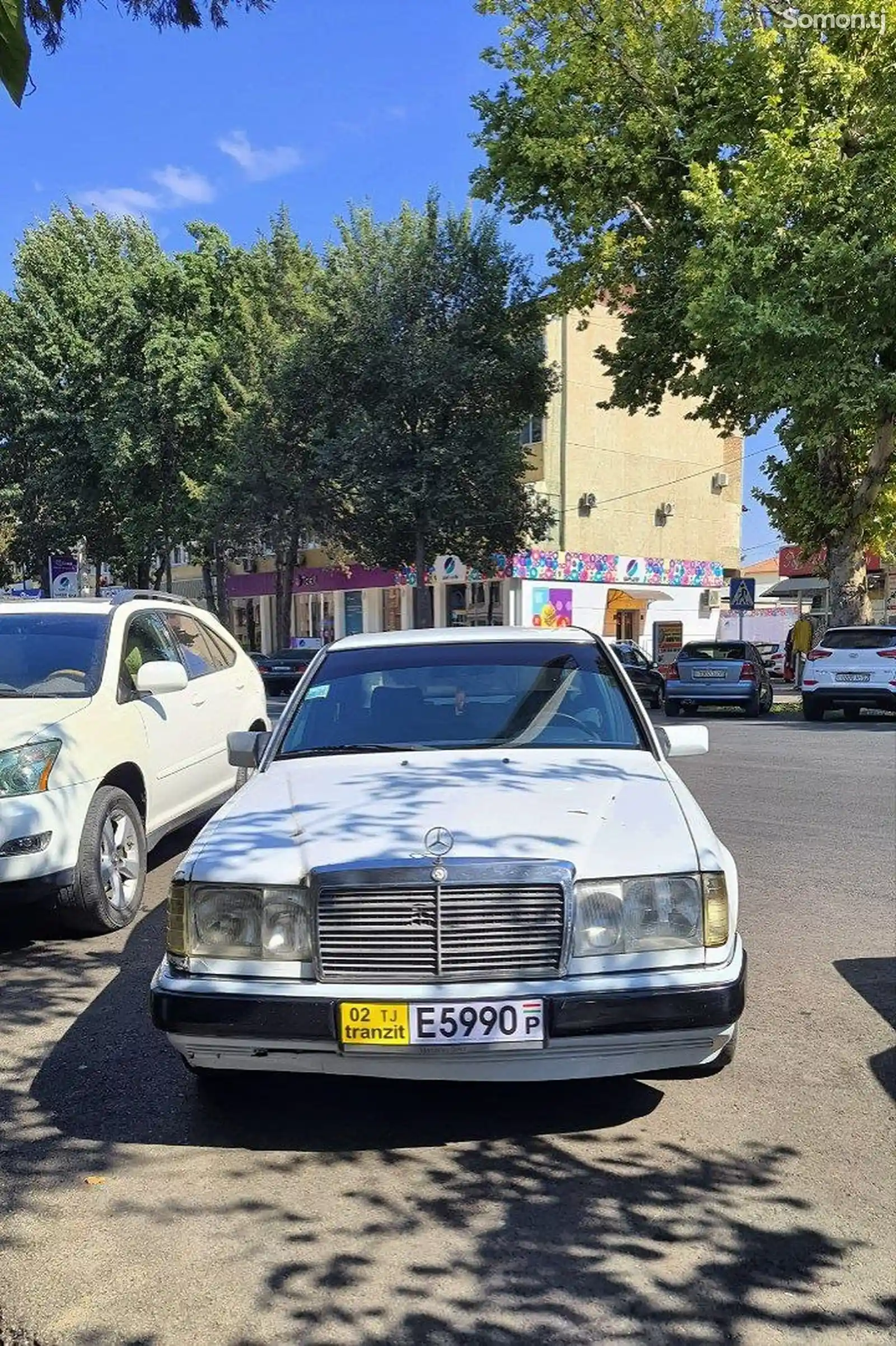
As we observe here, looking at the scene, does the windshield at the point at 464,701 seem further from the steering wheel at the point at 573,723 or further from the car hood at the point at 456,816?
the car hood at the point at 456,816

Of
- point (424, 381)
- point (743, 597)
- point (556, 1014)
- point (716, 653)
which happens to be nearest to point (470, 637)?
point (556, 1014)

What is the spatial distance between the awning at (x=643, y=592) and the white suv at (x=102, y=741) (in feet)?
110

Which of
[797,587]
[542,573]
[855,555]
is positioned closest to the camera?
[855,555]

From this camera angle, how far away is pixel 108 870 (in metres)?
5.69

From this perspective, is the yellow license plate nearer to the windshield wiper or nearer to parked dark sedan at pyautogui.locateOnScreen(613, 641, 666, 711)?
the windshield wiper

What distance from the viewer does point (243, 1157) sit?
333 cm

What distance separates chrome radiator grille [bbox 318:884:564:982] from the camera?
3.14 m

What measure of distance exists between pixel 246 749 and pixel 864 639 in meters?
16.3

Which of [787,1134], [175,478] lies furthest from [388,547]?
[787,1134]

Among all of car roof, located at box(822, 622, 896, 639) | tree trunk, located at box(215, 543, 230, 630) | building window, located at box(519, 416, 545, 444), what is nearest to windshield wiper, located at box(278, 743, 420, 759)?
car roof, located at box(822, 622, 896, 639)

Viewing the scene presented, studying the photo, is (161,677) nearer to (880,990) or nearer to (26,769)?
(26,769)

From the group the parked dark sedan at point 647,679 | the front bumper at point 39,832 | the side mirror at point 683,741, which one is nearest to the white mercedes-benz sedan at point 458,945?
the side mirror at point 683,741

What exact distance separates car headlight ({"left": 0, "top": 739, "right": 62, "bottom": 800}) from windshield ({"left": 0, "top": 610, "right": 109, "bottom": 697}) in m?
0.67

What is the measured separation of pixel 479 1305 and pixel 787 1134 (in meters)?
1.32
